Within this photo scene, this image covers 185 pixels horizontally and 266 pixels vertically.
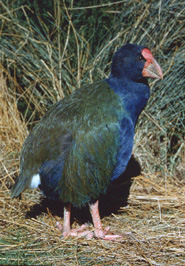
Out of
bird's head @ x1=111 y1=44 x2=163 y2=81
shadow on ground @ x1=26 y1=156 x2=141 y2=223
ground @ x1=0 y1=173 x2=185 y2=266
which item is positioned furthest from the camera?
shadow on ground @ x1=26 y1=156 x2=141 y2=223

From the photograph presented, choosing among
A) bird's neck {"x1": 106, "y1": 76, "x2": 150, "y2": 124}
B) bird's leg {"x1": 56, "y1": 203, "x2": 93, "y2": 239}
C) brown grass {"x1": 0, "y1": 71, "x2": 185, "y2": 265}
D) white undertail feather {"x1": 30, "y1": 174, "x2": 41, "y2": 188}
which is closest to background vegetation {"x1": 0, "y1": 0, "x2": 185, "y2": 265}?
brown grass {"x1": 0, "y1": 71, "x2": 185, "y2": 265}

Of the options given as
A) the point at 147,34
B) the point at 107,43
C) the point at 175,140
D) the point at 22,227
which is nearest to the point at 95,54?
the point at 107,43

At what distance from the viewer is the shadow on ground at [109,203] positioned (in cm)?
298

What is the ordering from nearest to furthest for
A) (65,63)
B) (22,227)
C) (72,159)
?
(72,159)
(22,227)
(65,63)

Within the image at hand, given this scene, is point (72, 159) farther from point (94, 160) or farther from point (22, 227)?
point (22, 227)

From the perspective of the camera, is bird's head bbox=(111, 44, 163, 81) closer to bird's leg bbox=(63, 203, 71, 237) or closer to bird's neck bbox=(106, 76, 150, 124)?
bird's neck bbox=(106, 76, 150, 124)

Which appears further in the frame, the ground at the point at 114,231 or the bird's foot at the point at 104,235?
the bird's foot at the point at 104,235

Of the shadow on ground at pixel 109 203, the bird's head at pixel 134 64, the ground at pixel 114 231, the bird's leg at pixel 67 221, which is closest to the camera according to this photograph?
the ground at pixel 114 231

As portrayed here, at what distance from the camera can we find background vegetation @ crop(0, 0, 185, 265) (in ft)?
10.6

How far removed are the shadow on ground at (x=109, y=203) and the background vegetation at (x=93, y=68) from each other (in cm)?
5

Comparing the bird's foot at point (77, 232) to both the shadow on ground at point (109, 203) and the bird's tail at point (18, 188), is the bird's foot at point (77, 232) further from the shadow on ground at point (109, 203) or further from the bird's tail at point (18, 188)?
the bird's tail at point (18, 188)

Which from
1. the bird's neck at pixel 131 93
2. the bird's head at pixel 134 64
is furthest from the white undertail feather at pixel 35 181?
the bird's head at pixel 134 64

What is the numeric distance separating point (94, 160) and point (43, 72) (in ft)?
4.46

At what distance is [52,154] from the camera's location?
2477 mm
